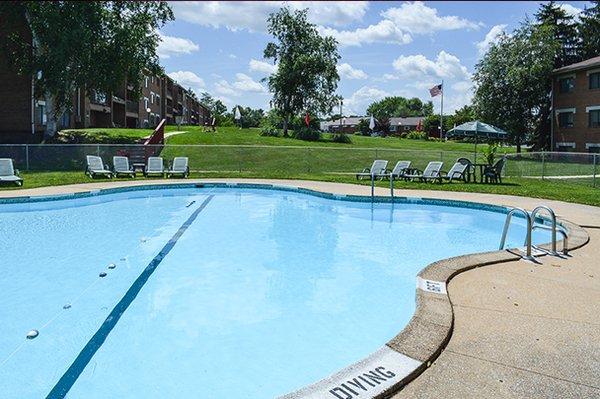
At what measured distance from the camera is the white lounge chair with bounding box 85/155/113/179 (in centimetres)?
1851

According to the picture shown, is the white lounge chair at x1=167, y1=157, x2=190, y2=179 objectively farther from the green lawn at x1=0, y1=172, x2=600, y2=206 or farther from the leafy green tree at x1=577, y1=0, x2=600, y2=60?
the leafy green tree at x1=577, y1=0, x2=600, y2=60

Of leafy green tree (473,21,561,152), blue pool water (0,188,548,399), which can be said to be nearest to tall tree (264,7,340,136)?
leafy green tree (473,21,561,152)

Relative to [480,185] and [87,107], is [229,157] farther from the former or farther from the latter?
[87,107]

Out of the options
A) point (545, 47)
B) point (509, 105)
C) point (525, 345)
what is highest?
point (545, 47)

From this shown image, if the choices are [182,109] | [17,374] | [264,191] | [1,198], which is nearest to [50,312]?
[17,374]

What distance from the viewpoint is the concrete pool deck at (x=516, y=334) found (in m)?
3.16

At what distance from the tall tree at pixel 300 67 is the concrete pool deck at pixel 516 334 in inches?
1446

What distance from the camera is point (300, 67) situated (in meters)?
42.4

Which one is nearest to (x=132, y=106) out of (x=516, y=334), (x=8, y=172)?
(x=8, y=172)

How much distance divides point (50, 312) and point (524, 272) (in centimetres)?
587

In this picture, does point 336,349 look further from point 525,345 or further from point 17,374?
point 17,374

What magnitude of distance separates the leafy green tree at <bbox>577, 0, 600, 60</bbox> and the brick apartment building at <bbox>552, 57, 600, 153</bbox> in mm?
11273

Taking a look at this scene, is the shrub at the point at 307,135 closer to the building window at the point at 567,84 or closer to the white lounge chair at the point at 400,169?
the building window at the point at 567,84

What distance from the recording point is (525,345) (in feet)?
12.5
